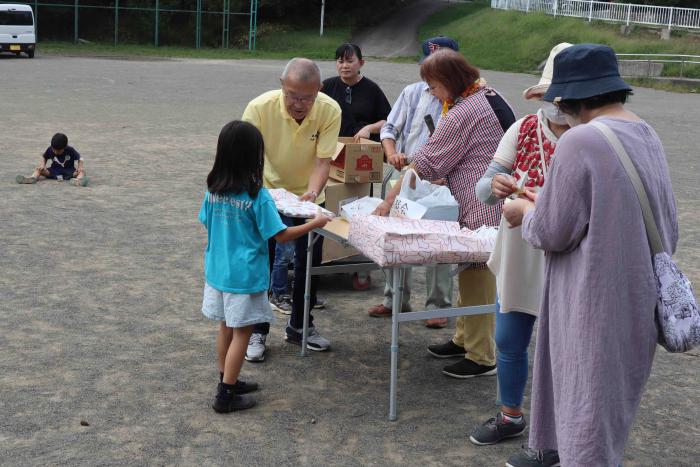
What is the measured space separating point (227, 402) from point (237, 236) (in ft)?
2.71

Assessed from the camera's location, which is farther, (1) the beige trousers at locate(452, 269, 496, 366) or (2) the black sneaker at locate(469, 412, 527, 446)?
(1) the beige trousers at locate(452, 269, 496, 366)

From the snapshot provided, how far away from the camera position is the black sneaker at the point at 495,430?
14.1 ft

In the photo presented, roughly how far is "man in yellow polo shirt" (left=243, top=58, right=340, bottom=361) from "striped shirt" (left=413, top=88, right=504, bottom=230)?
0.78m

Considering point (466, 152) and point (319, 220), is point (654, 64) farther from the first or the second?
point (319, 220)

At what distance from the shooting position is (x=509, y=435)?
4.36 m

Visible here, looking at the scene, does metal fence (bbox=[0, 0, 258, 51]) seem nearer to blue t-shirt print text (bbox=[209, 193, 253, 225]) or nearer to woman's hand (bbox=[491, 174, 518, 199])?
blue t-shirt print text (bbox=[209, 193, 253, 225])

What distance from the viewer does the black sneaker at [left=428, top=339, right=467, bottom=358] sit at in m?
5.56

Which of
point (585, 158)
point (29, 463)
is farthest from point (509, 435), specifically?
point (29, 463)

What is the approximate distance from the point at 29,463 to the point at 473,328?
2.44 metres

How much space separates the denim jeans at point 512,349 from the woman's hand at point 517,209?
2.45 ft

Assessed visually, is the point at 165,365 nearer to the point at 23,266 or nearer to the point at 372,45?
the point at 23,266

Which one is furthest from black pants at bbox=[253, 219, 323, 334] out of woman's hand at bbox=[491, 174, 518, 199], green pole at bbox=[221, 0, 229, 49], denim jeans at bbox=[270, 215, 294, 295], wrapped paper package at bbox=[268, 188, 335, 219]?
green pole at bbox=[221, 0, 229, 49]

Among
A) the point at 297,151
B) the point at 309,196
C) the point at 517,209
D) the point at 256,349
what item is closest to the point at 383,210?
the point at 309,196

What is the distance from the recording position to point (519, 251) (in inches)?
156
